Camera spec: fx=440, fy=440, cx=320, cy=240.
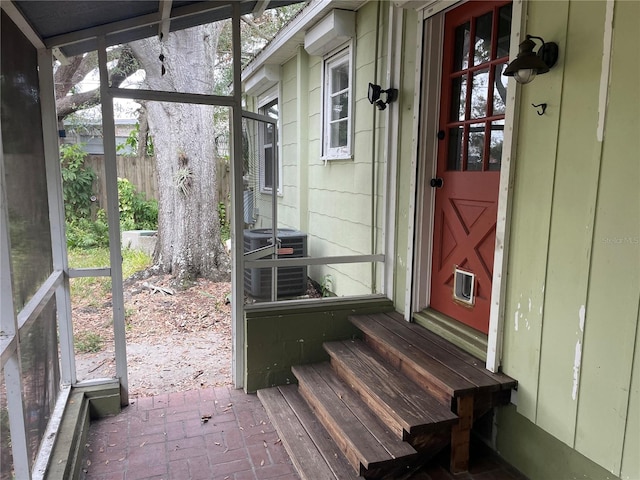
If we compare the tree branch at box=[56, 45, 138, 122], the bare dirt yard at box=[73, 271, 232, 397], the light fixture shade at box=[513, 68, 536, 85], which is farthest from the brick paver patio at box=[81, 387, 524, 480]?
the tree branch at box=[56, 45, 138, 122]

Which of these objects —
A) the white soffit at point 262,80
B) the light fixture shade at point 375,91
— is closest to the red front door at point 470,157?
the light fixture shade at point 375,91

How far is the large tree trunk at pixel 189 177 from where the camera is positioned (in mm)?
5836

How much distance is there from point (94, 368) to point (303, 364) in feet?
5.45

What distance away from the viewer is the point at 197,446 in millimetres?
2621

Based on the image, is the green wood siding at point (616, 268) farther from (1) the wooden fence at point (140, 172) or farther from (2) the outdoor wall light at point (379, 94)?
(1) the wooden fence at point (140, 172)

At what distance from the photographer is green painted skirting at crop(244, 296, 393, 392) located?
3.18m

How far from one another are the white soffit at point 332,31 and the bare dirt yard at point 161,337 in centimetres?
304

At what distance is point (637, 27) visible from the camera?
5.38 ft

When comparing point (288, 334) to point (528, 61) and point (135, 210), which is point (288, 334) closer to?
point (528, 61)

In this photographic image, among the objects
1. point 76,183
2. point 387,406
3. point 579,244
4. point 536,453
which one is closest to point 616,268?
point 579,244

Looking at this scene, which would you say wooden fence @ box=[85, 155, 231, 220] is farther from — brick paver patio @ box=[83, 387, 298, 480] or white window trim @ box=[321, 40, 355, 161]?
brick paver patio @ box=[83, 387, 298, 480]

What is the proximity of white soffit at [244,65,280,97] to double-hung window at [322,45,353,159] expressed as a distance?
4.89 ft

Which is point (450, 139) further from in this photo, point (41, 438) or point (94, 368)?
point (94, 368)

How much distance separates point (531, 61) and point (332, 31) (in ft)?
7.97
